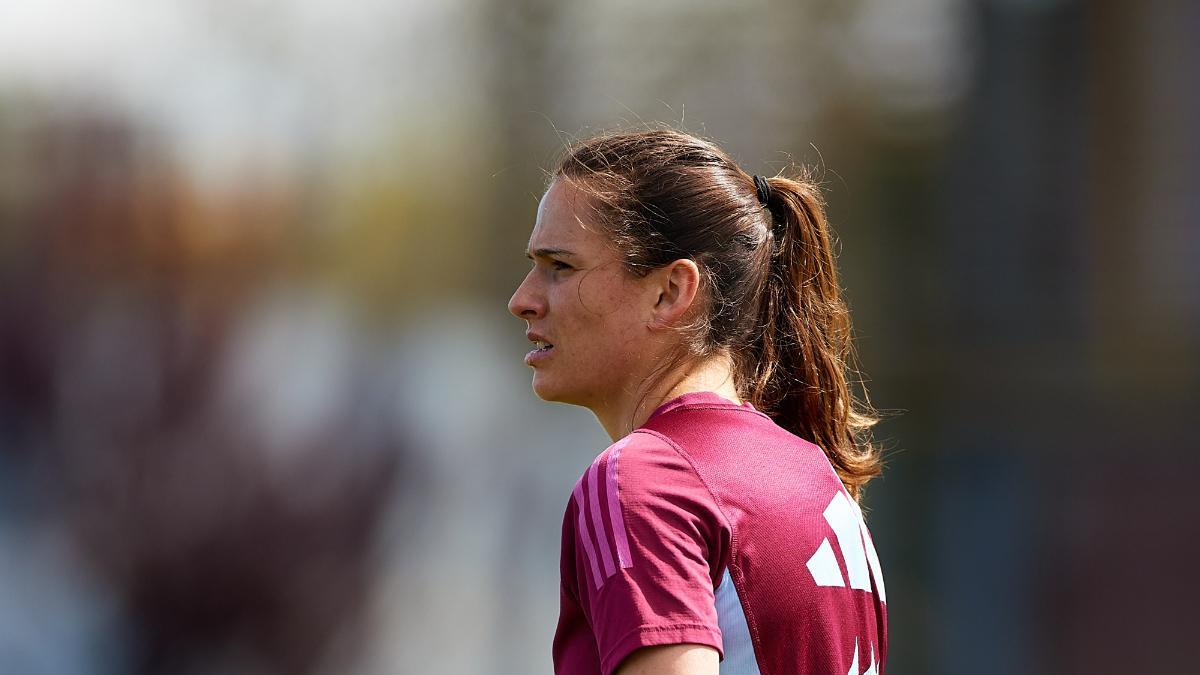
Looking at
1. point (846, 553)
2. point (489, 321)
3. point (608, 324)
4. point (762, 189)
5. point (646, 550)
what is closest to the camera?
point (646, 550)

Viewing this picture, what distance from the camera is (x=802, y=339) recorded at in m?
1.60

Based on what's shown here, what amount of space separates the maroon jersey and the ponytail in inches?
8.6

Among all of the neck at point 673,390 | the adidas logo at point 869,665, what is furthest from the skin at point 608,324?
the adidas logo at point 869,665

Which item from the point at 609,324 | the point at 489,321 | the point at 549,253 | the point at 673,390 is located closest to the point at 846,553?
the point at 673,390

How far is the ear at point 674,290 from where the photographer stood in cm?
144

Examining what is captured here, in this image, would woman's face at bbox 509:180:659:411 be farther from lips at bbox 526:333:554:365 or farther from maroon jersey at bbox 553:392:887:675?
maroon jersey at bbox 553:392:887:675

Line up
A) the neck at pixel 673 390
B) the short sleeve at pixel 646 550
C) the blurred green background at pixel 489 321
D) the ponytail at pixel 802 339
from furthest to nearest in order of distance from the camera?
1. the blurred green background at pixel 489 321
2. the ponytail at pixel 802 339
3. the neck at pixel 673 390
4. the short sleeve at pixel 646 550

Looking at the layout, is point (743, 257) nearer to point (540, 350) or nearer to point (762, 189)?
point (762, 189)

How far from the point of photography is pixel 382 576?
3.75 metres

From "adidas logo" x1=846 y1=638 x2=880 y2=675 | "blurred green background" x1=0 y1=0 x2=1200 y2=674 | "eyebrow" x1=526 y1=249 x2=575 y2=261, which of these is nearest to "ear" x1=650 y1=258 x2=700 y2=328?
"eyebrow" x1=526 y1=249 x2=575 y2=261

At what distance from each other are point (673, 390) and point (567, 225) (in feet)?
0.75

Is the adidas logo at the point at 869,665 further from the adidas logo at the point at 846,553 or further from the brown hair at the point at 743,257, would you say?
the brown hair at the point at 743,257

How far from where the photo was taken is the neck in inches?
55.7

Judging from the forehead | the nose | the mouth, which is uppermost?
the forehead
